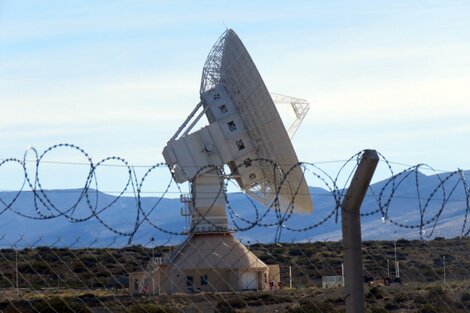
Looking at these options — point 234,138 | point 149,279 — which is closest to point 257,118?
point 234,138

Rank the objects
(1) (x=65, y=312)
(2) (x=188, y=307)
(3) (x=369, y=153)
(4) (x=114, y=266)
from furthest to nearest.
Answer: (4) (x=114, y=266) < (2) (x=188, y=307) < (1) (x=65, y=312) < (3) (x=369, y=153)

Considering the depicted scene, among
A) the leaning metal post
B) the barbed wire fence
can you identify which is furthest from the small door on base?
the leaning metal post

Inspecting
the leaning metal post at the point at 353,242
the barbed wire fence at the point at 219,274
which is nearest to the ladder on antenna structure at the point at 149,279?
the barbed wire fence at the point at 219,274

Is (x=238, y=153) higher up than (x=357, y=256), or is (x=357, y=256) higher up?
(x=238, y=153)

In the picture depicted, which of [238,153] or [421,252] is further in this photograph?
[421,252]

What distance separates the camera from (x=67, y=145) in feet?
65.7

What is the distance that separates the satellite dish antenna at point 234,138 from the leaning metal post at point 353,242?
89.0 ft

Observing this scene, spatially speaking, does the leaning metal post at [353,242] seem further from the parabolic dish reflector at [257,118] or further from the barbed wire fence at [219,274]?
the parabolic dish reflector at [257,118]

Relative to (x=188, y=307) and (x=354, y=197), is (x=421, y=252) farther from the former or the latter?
(x=354, y=197)

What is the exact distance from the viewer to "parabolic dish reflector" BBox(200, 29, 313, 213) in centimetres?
4522

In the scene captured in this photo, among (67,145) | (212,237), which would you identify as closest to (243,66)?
(212,237)

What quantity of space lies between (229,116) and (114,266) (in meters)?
18.3

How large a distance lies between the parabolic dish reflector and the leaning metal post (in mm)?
27134

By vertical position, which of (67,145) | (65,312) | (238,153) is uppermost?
(238,153)
